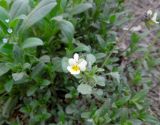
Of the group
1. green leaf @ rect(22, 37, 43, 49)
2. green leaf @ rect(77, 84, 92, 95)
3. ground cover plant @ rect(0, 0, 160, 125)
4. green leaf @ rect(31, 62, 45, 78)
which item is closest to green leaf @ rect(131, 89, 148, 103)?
ground cover plant @ rect(0, 0, 160, 125)

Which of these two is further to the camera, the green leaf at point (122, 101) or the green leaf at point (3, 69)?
the green leaf at point (122, 101)

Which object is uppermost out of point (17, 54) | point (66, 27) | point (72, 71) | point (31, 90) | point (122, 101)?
point (66, 27)

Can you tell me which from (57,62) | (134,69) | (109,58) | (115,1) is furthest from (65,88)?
(115,1)

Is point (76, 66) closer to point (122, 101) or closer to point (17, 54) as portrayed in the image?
point (17, 54)

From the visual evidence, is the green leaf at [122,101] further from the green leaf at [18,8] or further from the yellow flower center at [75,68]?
the green leaf at [18,8]

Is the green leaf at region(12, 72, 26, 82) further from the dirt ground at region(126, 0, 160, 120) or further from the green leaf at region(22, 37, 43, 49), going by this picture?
the dirt ground at region(126, 0, 160, 120)

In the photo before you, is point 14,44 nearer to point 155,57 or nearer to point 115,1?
point 115,1

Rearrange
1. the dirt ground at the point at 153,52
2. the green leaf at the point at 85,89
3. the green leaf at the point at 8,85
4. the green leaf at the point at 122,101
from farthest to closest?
1. the dirt ground at the point at 153,52
2. the green leaf at the point at 122,101
3. the green leaf at the point at 8,85
4. the green leaf at the point at 85,89

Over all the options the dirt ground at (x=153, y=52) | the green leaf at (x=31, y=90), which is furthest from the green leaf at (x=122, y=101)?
the green leaf at (x=31, y=90)

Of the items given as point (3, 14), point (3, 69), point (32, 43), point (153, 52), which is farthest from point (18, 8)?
point (153, 52)
